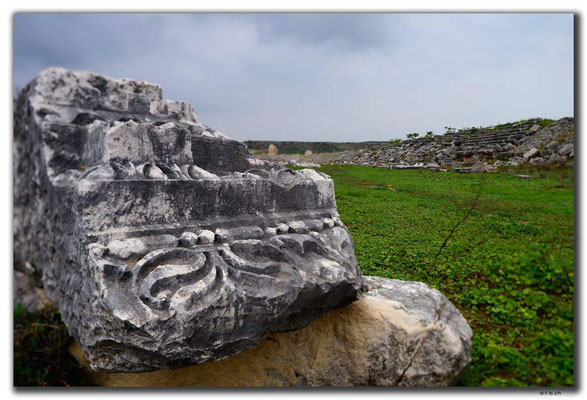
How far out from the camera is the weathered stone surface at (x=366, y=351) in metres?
2.68

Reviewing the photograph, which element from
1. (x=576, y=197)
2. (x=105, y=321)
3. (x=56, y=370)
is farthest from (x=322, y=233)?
(x=56, y=370)

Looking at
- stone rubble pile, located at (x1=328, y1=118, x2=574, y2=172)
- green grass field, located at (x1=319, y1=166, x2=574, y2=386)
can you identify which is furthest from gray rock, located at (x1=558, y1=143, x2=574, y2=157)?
green grass field, located at (x1=319, y1=166, x2=574, y2=386)

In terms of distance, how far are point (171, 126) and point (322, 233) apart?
1280 millimetres

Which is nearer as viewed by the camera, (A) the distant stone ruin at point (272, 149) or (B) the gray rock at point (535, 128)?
(B) the gray rock at point (535, 128)

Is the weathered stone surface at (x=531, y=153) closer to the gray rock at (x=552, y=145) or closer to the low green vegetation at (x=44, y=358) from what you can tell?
the gray rock at (x=552, y=145)

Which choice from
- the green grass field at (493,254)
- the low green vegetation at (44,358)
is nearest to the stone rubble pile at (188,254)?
the green grass field at (493,254)

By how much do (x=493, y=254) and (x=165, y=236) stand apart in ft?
7.65

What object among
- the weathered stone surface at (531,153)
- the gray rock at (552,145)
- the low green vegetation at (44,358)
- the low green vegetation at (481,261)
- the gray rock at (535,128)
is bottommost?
the low green vegetation at (44,358)

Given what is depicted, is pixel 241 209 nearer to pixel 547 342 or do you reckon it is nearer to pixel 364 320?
pixel 364 320

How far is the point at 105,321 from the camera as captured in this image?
6.91 ft

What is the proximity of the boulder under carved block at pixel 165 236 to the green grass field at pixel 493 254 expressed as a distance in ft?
2.63

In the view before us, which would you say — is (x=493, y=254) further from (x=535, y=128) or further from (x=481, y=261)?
(x=535, y=128)

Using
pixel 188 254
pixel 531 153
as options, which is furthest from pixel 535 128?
pixel 188 254

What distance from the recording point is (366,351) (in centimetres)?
281
